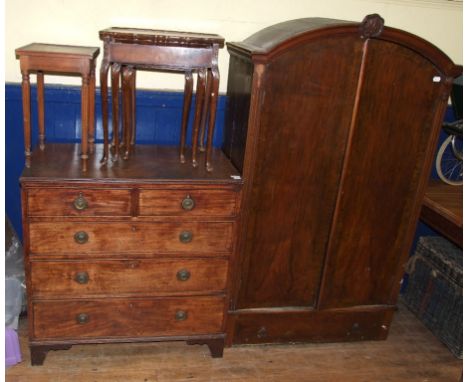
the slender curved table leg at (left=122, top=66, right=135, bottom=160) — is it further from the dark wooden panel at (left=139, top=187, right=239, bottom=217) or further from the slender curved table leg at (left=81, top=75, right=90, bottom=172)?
the dark wooden panel at (left=139, top=187, right=239, bottom=217)

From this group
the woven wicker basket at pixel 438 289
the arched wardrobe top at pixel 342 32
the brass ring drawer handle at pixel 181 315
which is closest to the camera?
the arched wardrobe top at pixel 342 32

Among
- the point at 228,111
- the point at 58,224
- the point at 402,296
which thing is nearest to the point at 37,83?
the point at 58,224

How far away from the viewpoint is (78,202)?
2.25 meters

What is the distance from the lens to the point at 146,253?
245cm

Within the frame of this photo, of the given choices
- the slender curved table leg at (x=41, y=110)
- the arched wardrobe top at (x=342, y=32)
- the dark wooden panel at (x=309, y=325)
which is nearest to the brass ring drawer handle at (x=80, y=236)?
the slender curved table leg at (x=41, y=110)

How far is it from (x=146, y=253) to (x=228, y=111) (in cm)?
93

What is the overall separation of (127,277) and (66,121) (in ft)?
3.34

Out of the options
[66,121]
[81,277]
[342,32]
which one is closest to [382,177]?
[342,32]

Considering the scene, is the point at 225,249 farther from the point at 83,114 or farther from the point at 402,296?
the point at 402,296

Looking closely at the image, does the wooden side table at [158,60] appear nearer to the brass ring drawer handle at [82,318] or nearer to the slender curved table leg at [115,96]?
the slender curved table leg at [115,96]

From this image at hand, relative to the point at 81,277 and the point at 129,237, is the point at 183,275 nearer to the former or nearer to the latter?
the point at 129,237

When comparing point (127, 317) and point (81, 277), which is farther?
point (127, 317)

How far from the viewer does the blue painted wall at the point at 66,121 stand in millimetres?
2777

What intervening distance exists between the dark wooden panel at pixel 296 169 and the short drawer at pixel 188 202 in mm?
114
